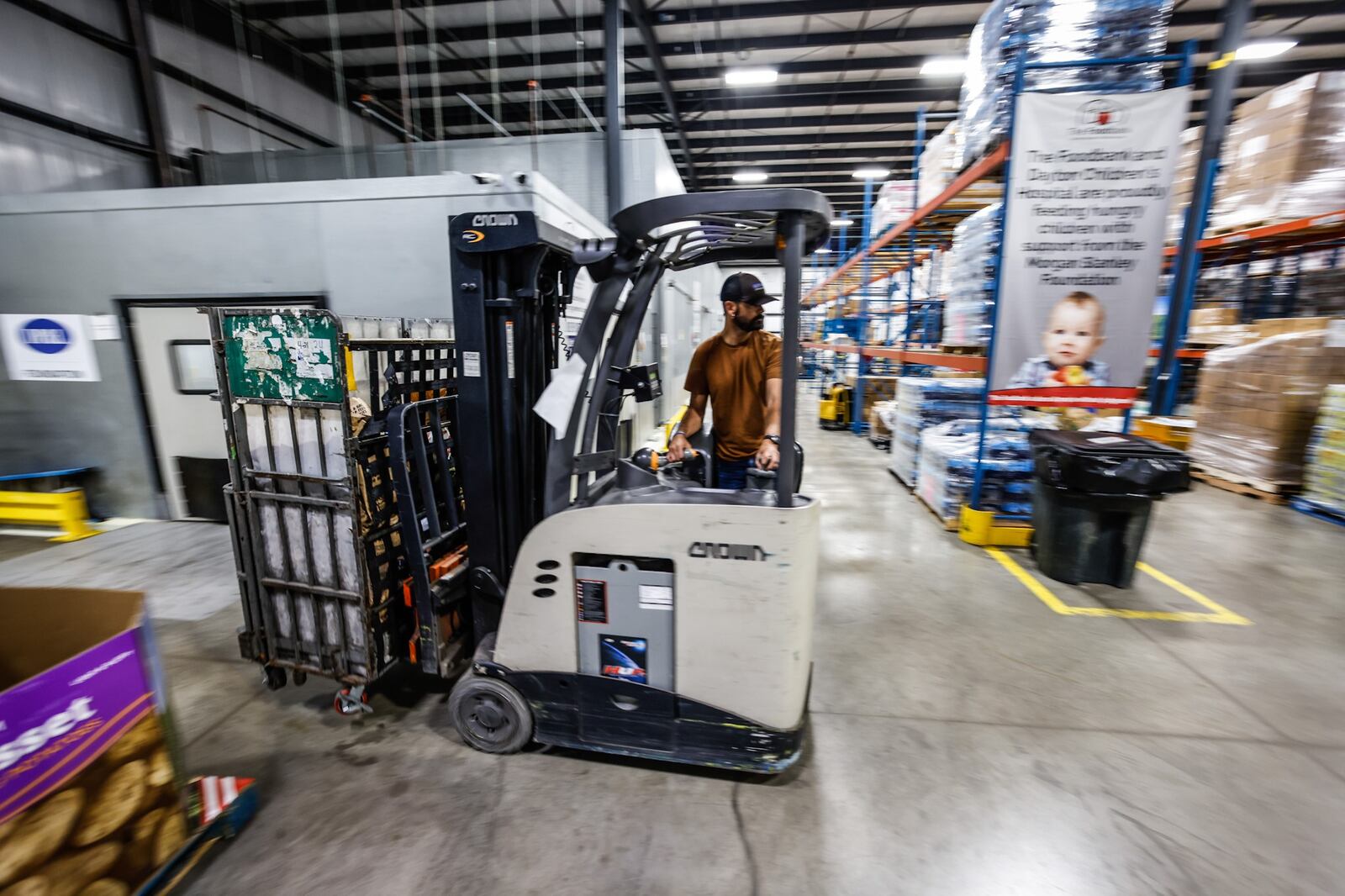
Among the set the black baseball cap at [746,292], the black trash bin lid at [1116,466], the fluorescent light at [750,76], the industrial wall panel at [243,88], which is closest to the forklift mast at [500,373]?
the black baseball cap at [746,292]

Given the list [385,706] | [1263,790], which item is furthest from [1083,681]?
[385,706]

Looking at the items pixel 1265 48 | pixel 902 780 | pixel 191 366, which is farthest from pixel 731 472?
pixel 1265 48

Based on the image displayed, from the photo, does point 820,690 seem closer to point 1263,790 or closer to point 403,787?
point 1263,790

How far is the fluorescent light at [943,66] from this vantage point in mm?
10023

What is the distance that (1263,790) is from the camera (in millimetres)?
2332

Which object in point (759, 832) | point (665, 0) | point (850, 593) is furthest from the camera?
point (665, 0)

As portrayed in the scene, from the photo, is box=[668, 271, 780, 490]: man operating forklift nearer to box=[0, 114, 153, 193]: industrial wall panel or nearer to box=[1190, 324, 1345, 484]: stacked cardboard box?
box=[1190, 324, 1345, 484]: stacked cardboard box

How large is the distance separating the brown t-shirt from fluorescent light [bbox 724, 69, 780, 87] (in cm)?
981

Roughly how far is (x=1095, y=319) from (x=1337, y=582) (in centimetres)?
290

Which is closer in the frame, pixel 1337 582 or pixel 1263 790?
pixel 1263 790

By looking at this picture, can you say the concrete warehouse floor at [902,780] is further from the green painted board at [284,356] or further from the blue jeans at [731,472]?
the green painted board at [284,356]

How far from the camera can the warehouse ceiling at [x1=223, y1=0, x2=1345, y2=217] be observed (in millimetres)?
9250

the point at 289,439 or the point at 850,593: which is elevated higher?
the point at 289,439

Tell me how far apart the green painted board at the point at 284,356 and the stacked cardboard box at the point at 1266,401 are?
9417 millimetres
